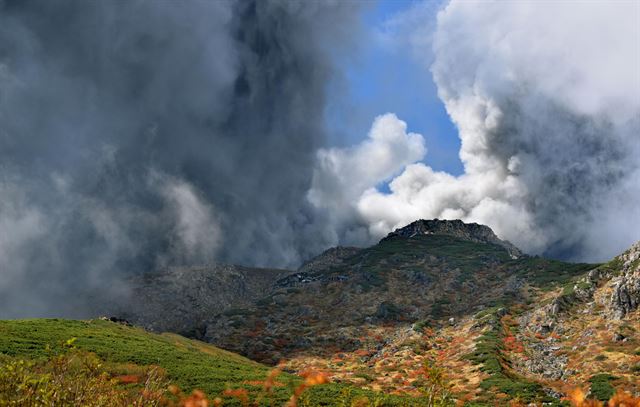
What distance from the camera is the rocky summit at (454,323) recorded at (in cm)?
6569

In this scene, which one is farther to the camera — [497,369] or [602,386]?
[497,369]

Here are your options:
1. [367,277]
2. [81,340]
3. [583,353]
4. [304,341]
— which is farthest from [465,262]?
[81,340]

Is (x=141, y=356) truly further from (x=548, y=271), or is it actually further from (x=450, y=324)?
(x=548, y=271)

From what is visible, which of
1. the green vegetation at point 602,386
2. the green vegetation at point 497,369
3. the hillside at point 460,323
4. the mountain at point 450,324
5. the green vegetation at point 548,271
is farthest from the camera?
the green vegetation at point 548,271

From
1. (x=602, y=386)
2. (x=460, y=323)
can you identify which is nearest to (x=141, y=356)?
(x=602, y=386)

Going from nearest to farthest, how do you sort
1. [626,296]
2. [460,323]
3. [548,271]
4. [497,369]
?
[497,369]
[626,296]
[460,323]
[548,271]

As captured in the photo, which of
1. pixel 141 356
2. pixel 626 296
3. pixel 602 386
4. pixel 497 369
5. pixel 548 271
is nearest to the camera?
pixel 141 356

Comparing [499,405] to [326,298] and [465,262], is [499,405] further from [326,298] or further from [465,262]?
[465,262]

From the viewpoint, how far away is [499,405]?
48812 millimetres

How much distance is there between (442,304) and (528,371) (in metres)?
62.8

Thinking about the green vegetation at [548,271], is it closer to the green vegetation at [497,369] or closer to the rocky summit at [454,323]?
the rocky summit at [454,323]

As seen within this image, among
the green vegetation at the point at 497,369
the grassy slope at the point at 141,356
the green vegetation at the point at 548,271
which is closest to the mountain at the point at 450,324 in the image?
the green vegetation at the point at 497,369

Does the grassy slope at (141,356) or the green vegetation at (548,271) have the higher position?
the green vegetation at (548,271)

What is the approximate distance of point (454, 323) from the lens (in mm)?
112250
